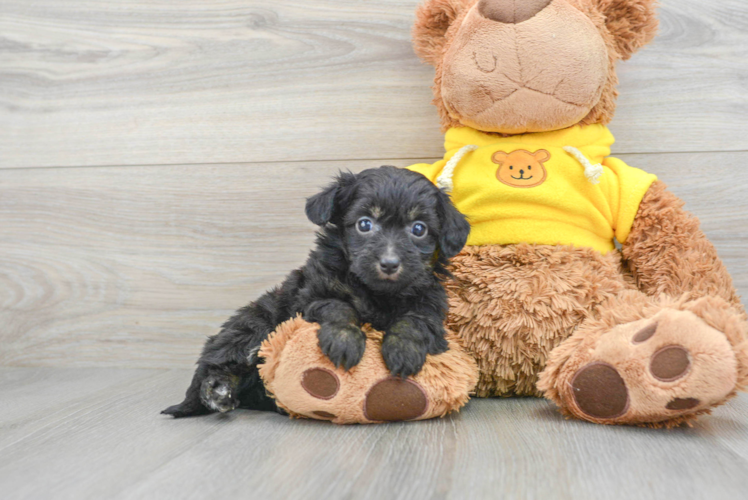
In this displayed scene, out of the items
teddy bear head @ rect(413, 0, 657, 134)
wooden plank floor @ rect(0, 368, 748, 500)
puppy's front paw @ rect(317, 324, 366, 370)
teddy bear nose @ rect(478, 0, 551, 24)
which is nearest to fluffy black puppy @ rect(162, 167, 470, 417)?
puppy's front paw @ rect(317, 324, 366, 370)

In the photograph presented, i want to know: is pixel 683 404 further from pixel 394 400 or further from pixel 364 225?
pixel 364 225

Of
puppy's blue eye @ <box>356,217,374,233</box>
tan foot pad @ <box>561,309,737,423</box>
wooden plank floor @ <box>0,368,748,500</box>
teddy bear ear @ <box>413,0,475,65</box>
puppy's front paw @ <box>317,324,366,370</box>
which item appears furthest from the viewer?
teddy bear ear @ <box>413,0,475,65</box>

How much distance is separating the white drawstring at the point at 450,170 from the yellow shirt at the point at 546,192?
23 millimetres

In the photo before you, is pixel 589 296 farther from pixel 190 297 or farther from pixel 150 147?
pixel 150 147

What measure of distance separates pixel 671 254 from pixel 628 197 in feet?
0.63

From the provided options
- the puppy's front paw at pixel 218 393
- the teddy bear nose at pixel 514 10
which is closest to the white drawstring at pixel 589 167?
the teddy bear nose at pixel 514 10

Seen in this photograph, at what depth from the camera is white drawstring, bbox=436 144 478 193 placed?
5.38 feet

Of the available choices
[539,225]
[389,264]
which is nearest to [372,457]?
[389,264]

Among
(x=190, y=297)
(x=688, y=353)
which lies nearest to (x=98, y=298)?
(x=190, y=297)

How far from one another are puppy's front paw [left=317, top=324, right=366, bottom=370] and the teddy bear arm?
0.84m

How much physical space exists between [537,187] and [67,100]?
5.91 ft

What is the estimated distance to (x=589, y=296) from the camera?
5.01ft

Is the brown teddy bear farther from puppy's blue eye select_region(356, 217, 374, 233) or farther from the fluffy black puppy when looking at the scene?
puppy's blue eye select_region(356, 217, 374, 233)

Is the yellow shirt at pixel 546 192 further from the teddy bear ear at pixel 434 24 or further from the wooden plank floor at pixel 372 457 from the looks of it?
the wooden plank floor at pixel 372 457
